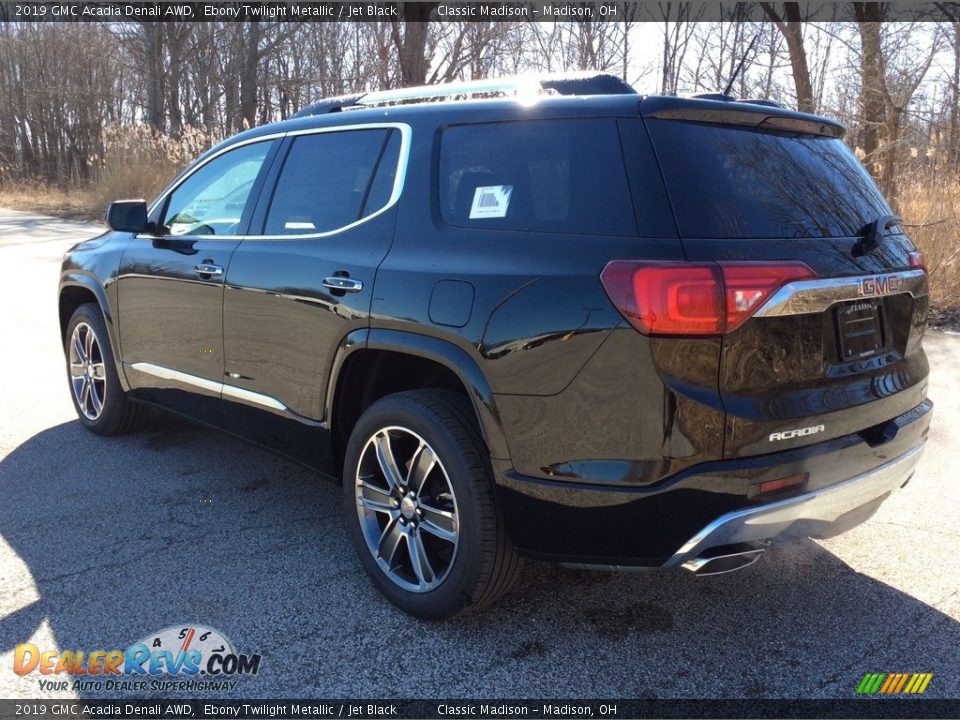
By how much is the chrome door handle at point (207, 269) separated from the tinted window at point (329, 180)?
334 mm

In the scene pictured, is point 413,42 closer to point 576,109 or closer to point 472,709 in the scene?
point 576,109

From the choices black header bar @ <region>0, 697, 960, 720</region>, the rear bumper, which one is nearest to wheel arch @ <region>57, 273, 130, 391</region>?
black header bar @ <region>0, 697, 960, 720</region>

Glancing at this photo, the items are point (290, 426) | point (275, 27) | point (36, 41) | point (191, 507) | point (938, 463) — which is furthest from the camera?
point (36, 41)

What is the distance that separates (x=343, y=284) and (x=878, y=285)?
1877 millimetres

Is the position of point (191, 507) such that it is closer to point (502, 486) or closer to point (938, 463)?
point (502, 486)

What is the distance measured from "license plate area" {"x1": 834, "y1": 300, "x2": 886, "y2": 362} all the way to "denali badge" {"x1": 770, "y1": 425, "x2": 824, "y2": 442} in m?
0.26

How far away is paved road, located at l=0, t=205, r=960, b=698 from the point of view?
273 cm

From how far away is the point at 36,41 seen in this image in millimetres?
40062

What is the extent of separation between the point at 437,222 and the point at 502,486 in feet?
3.20

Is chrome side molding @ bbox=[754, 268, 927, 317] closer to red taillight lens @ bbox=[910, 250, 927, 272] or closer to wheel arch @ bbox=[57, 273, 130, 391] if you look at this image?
red taillight lens @ bbox=[910, 250, 927, 272]

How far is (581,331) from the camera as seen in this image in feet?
8.21

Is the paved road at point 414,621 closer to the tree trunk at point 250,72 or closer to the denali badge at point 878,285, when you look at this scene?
the denali badge at point 878,285

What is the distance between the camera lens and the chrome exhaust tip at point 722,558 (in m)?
2.53

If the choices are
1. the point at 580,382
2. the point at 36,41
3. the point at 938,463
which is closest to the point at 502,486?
the point at 580,382
